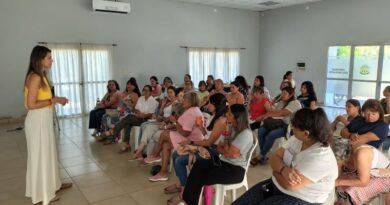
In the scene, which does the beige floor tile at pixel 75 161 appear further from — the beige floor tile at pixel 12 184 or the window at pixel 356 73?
the window at pixel 356 73

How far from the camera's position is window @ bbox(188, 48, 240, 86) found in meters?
8.83

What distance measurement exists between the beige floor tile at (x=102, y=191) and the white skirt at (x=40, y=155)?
36 cm

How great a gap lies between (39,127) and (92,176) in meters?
1.13

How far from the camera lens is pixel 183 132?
3195 millimetres

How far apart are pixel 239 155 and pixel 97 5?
5.96 metres

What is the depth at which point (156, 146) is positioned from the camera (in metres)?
3.74

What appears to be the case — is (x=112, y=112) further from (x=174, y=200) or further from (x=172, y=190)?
(x=174, y=200)

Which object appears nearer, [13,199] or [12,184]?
[13,199]

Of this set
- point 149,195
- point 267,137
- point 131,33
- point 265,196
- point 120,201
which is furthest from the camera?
point 131,33

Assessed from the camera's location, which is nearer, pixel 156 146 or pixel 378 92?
pixel 156 146

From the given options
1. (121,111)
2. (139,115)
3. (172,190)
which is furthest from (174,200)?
(121,111)

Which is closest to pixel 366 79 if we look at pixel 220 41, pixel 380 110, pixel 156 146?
pixel 220 41

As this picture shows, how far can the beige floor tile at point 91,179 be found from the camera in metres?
3.25

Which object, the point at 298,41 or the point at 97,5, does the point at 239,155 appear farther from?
the point at 298,41
